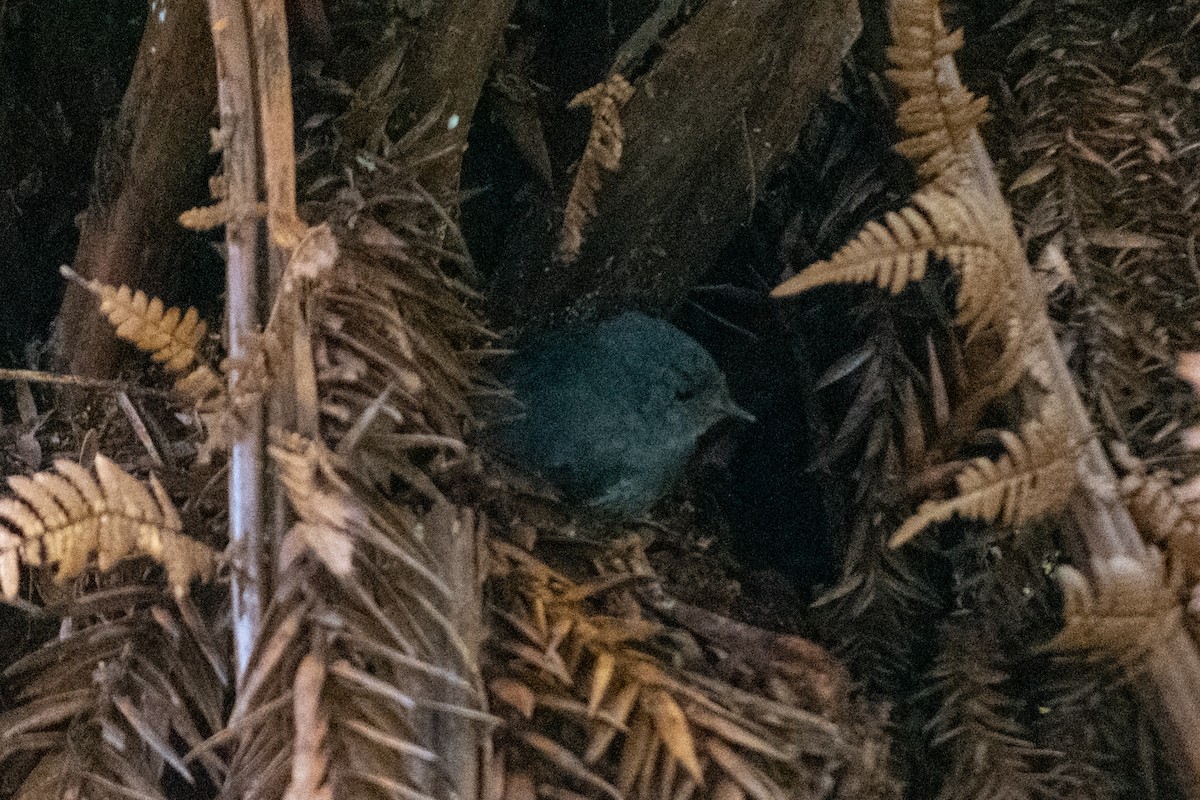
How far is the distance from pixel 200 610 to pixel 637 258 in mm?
782

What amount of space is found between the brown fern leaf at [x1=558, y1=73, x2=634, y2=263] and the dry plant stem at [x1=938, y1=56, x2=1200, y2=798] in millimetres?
408

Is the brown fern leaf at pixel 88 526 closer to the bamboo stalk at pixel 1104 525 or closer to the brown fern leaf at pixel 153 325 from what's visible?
the brown fern leaf at pixel 153 325

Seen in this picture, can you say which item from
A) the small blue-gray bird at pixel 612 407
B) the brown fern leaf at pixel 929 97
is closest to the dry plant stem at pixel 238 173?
the small blue-gray bird at pixel 612 407

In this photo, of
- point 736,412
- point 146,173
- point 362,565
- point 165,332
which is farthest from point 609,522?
point 146,173

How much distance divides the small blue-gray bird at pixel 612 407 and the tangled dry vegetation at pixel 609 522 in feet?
0.24

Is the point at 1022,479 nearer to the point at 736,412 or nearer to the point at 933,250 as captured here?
the point at 933,250

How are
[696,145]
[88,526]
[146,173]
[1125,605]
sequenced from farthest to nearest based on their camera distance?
[696,145], [146,173], [1125,605], [88,526]

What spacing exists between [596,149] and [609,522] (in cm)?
50

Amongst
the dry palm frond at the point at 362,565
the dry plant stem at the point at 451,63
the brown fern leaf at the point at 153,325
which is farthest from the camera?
the dry plant stem at the point at 451,63

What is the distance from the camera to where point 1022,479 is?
108 cm

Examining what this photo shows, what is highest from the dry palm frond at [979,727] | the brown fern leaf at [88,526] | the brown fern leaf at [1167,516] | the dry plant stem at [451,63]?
the dry plant stem at [451,63]

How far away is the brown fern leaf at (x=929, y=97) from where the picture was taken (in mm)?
1045

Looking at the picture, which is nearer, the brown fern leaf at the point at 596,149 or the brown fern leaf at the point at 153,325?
the brown fern leaf at the point at 153,325

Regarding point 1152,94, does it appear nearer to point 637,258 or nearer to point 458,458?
point 637,258
